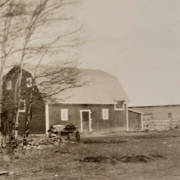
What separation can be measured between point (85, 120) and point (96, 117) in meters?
1.32

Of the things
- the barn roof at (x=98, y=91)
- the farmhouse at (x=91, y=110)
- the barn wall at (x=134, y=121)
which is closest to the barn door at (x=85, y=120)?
the farmhouse at (x=91, y=110)

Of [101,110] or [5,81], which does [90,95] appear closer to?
[101,110]

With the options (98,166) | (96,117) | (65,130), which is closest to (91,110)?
(96,117)

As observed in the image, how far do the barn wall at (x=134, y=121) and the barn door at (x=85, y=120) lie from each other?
5.21 metres

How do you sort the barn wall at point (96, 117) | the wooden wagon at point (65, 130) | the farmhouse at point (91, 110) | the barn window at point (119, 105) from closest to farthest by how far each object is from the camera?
the wooden wagon at point (65, 130)
the farmhouse at point (91, 110)
the barn wall at point (96, 117)
the barn window at point (119, 105)

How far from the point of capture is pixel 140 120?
115 ft

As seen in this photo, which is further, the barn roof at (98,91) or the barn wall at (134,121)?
the barn wall at (134,121)

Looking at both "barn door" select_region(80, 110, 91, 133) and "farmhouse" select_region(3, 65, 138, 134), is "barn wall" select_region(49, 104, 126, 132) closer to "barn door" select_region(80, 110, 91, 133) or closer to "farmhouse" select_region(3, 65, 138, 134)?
"farmhouse" select_region(3, 65, 138, 134)

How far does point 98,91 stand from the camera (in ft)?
109

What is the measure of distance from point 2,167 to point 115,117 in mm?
22114

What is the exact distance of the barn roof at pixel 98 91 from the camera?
30.8m

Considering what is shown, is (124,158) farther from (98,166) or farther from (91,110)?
(91,110)

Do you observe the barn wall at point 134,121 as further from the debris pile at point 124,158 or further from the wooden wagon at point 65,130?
the debris pile at point 124,158

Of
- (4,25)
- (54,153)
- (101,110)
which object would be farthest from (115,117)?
(4,25)
